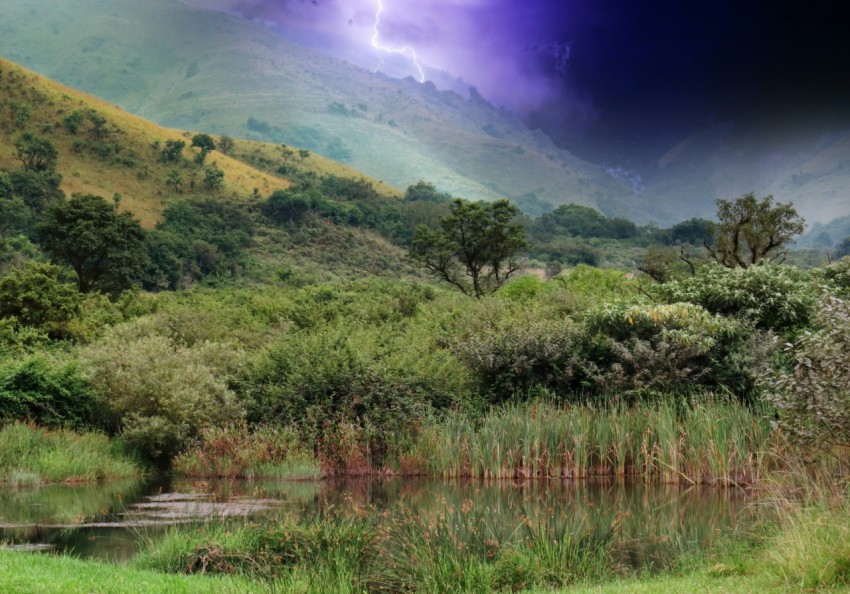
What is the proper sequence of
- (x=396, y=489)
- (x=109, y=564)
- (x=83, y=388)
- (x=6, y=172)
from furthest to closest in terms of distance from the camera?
(x=6, y=172) < (x=83, y=388) < (x=396, y=489) < (x=109, y=564)

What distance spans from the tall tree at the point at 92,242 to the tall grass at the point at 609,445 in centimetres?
3959

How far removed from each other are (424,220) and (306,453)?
300 ft

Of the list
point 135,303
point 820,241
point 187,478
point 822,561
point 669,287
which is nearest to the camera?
point 822,561

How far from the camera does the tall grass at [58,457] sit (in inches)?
758

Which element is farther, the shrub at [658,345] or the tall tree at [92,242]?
the tall tree at [92,242]

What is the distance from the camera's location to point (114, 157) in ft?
335

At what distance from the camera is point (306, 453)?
20.6m

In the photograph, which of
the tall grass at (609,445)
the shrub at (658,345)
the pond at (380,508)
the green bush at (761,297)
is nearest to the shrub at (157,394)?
the pond at (380,508)

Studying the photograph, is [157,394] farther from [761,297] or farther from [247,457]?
[761,297]

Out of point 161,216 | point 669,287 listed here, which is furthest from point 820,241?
point 669,287

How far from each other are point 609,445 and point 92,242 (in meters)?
43.0

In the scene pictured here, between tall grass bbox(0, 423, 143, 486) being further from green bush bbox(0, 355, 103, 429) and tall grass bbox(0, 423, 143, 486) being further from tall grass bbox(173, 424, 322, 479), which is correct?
tall grass bbox(173, 424, 322, 479)

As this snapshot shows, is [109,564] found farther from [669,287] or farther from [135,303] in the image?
[135,303]

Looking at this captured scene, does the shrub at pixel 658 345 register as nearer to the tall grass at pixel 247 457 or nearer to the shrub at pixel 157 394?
the tall grass at pixel 247 457
